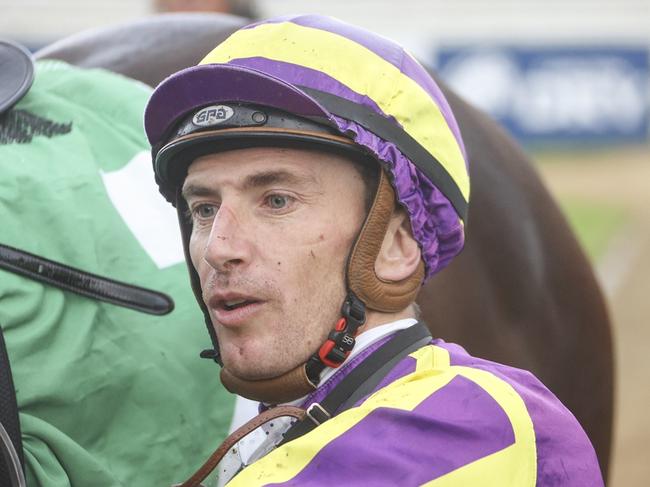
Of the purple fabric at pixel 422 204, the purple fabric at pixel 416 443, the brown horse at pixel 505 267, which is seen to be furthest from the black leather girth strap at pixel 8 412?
the brown horse at pixel 505 267

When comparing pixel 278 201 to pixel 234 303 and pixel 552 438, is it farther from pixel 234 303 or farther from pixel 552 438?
pixel 552 438

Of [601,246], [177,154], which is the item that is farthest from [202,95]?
[601,246]

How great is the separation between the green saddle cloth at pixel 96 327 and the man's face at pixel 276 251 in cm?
43

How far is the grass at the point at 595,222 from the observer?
1013cm

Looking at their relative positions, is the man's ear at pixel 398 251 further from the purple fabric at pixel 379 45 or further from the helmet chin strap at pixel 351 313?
the purple fabric at pixel 379 45

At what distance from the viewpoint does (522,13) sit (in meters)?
19.8

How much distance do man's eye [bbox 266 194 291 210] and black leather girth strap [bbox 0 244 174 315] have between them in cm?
57

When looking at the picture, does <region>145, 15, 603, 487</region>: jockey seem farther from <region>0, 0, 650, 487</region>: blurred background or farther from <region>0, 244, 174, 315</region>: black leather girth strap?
<region>0, 0, 650, 487</region>: blurred background

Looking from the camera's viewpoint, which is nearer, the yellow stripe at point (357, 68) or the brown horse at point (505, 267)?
the yellow stripe at point (357, 68)

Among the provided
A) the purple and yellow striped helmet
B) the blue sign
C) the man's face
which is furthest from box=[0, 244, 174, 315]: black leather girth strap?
the blue sign

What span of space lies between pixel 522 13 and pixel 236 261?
18833mm

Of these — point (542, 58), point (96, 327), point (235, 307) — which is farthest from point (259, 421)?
point (542, 58)

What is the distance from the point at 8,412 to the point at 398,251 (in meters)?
0.70

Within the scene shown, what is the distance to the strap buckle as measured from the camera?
1745 millimetres
